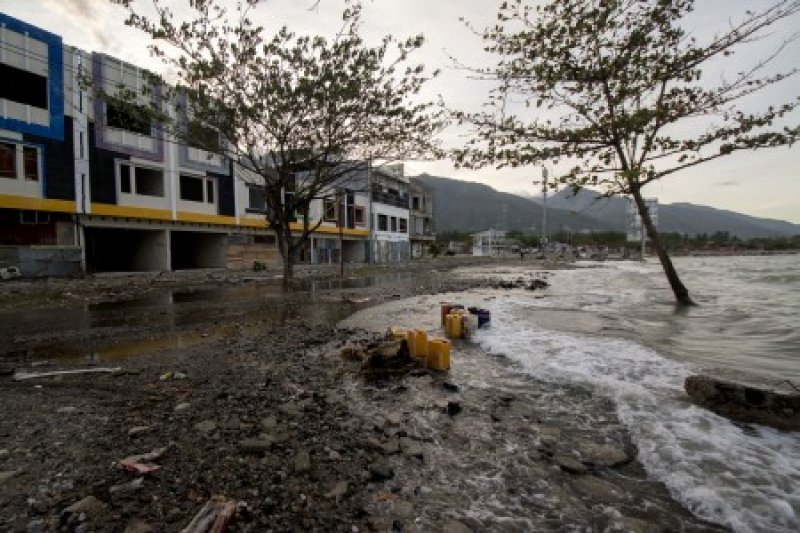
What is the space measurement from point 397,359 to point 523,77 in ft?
30.6

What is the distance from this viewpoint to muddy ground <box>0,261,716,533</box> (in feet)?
8.68

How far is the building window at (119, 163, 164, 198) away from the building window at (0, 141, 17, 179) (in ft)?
16.9

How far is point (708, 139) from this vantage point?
33.7 ft

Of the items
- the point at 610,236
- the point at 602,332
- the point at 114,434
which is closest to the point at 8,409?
the point at 114,434

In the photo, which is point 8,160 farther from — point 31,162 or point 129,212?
point 129,212

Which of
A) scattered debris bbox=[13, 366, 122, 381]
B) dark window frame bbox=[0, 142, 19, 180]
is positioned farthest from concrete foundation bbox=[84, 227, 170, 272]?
scattered debris bbox=[13, 366, 122, 381]

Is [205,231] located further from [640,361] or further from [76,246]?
[640,361]

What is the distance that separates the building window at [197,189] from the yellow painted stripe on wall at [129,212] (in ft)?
7.25

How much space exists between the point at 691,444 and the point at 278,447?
12.5 ft

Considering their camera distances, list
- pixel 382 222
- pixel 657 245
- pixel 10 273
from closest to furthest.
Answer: pixel 657 245 → pixel 10 273 → pixel 382 222

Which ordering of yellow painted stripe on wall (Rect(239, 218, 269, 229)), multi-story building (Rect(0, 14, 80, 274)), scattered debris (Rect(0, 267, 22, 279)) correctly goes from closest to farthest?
1. scattered debris (Rect(0, 267, 22, 279))
2. multi-story building (Rect(0, 14, 80, 274))
3. yellow painted stripe on wall (Rect(239, 218, 269, 229))

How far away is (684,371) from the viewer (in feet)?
20.3

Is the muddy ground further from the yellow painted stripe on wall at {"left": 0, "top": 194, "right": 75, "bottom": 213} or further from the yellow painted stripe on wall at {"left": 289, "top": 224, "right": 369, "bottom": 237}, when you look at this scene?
the yellow painted stripe on wall at {"left": 289, "top": 224, "right": 369, "bottom": 237}

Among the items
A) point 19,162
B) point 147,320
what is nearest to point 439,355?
point 147,320
